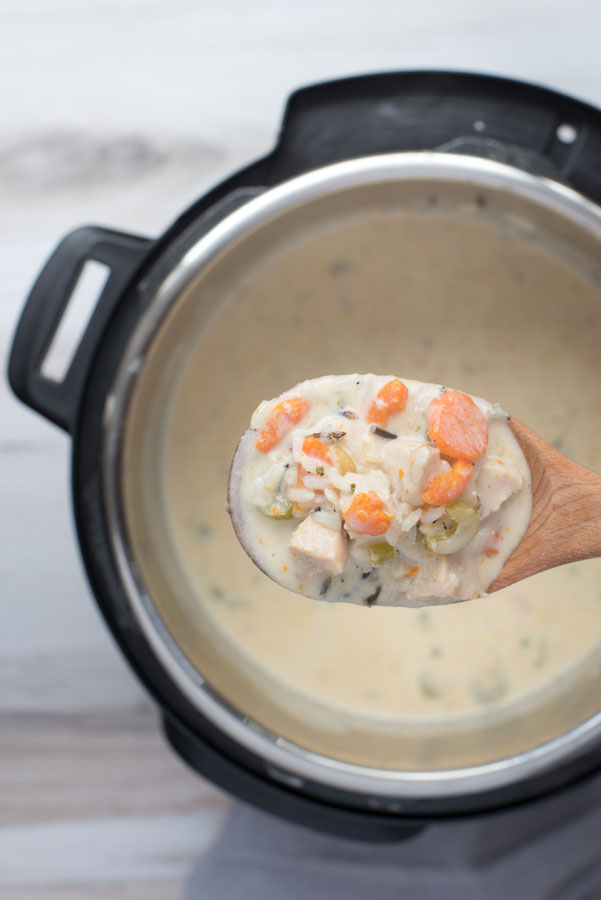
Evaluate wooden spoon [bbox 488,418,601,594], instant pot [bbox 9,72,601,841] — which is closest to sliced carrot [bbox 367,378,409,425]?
wooden spoon [bbox 488,418,601,594]

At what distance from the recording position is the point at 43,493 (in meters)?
1.00

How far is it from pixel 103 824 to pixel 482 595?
648mm

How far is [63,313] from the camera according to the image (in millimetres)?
846

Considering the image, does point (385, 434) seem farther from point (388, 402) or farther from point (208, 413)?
point (208, 413)

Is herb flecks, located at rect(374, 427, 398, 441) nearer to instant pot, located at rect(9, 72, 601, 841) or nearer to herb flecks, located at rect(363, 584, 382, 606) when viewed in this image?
herb flecks, located at rect(363, 584, 382, 606)

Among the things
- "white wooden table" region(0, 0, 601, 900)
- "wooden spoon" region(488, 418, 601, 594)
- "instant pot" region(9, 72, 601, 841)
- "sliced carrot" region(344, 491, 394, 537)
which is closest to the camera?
"sliced carrot" region(344, 491, 394, 537)

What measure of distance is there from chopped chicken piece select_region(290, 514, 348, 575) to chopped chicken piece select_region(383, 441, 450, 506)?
0.06 metres

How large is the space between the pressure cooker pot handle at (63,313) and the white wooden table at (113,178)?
134mm

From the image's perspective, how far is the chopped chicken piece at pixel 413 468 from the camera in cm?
61

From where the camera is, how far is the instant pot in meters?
0.81

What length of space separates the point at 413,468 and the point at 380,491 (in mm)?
30

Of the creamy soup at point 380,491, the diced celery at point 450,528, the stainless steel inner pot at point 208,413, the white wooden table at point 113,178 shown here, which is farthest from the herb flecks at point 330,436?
the white wooden table at point 113,178

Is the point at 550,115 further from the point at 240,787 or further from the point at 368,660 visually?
the point at 240,787

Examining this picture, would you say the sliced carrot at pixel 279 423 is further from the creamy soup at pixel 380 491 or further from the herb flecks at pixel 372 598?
the herb flecks at pixel 372 598
